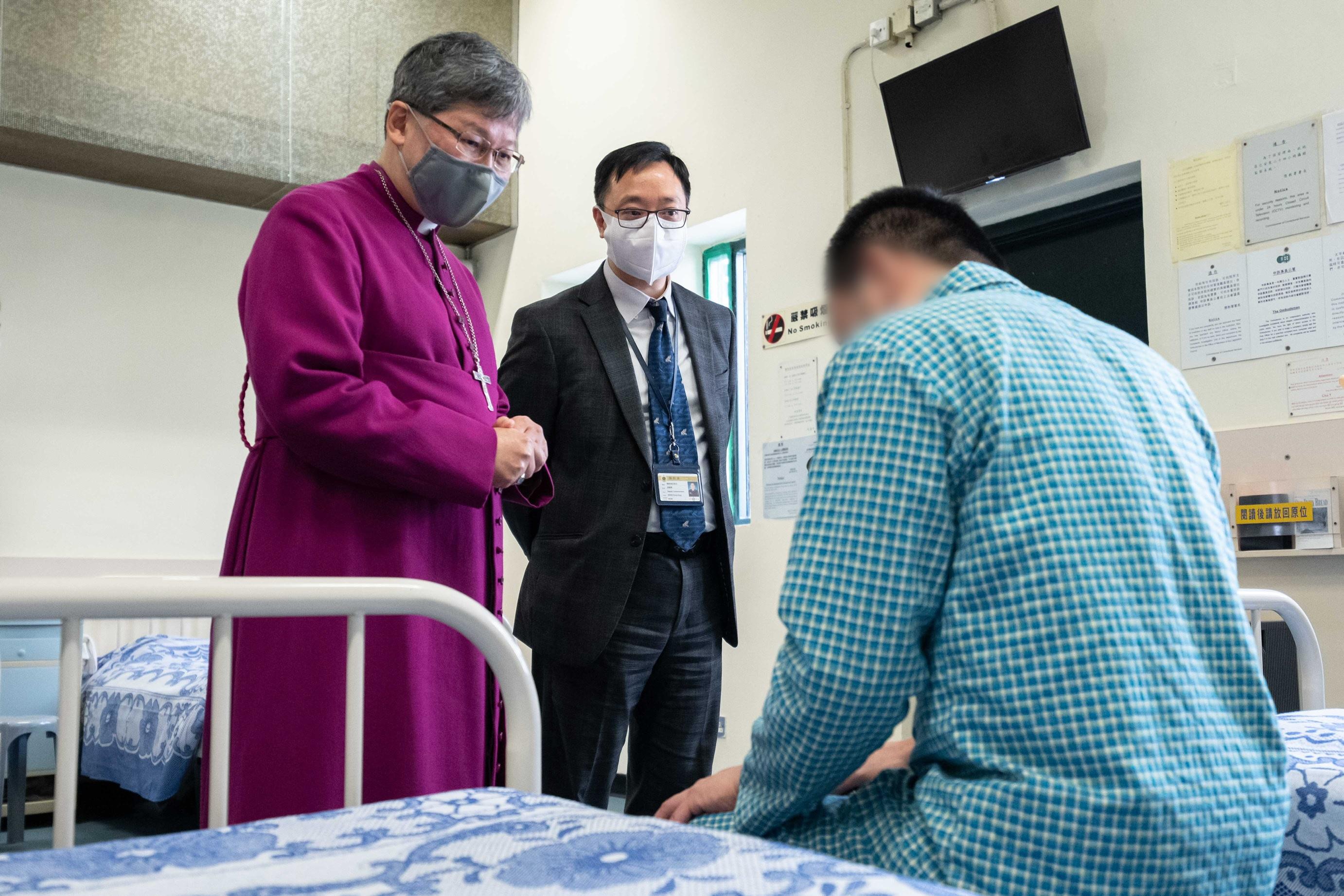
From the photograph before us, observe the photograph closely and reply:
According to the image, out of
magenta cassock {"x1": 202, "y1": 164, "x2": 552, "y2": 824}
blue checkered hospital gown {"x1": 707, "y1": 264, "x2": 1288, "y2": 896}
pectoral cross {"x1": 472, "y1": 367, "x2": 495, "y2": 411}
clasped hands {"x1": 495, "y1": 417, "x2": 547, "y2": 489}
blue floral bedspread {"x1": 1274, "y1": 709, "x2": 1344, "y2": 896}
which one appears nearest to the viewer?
blue checkered hospital gown {"x1": 707, "y1": 264, "x2": 1288, "y2": 896}

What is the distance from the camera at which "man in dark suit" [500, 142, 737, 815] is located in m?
1.96

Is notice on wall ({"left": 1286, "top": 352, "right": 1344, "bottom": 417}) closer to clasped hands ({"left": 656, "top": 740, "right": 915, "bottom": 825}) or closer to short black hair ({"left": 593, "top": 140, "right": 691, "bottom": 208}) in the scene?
short black hair ({"left": 593, "top": 140, "right": 691, "bottom": 208})

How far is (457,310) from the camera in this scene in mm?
1565

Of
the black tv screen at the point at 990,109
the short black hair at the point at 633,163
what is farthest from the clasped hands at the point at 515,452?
the black tv screen at the point at 990,109

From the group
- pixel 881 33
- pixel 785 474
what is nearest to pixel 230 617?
pixel 785 474

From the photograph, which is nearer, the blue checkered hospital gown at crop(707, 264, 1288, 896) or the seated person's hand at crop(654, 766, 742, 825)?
the blue checkered hospital gown at crop(707, 264, 1288, 896)

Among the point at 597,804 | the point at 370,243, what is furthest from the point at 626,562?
the point at 370,243

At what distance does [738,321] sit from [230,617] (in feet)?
12.5

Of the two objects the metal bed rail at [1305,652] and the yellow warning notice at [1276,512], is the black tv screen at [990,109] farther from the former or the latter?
the metal bed rail at [1305,652]

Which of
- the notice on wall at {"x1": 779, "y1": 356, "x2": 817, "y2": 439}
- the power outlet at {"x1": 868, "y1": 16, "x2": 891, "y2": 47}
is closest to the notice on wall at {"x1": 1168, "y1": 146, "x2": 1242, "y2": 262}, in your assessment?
the power outlet at {"x1": 868, "y1": 16, "x2": 891, "y2": 47}

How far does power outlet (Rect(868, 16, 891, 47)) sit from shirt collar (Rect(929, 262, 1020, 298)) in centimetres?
292

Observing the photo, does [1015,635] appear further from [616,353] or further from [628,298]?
[628,298]

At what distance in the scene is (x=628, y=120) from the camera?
4.77 metres

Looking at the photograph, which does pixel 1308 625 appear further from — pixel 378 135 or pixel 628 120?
pixel 378 135
